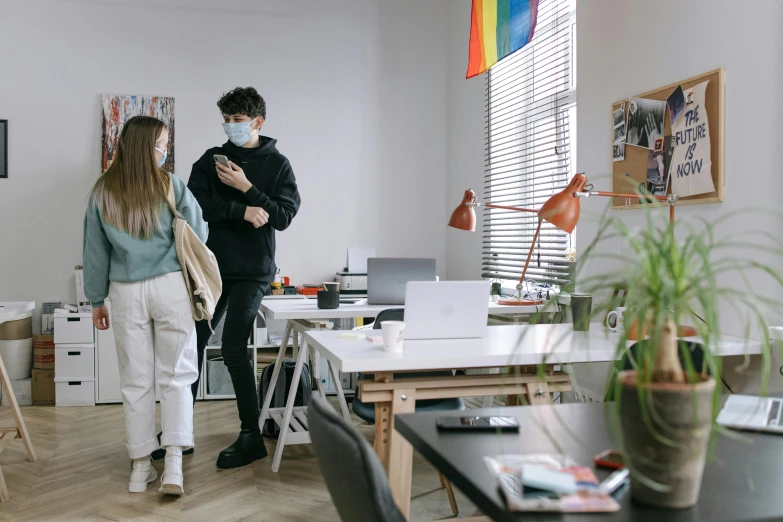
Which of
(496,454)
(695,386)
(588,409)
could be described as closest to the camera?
(695,386)

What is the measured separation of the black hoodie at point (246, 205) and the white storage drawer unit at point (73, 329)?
172 cm

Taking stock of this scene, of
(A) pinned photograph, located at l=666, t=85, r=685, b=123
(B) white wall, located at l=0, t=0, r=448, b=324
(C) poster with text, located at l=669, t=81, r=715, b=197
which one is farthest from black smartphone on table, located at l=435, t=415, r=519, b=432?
(B) white wall, located at l=0, t=0, r=448, b=324

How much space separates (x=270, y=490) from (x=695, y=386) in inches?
93.9

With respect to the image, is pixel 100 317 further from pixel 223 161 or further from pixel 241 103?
pixel 241 103

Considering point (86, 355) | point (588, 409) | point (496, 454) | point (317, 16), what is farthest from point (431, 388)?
point (317, 16)

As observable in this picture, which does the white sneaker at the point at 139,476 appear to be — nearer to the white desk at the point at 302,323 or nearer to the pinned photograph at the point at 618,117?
the white desk at the point at 302,323

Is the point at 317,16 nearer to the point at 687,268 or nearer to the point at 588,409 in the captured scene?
the point at 588,409

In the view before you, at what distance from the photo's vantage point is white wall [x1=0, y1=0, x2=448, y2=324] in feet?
15.9

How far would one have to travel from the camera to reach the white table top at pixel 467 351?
6.73 feet

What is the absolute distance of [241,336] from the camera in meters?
3.27

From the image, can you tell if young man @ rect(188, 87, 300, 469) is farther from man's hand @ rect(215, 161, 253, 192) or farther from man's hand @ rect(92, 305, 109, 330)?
man's hand @ rect(92, 305, 109, 330)

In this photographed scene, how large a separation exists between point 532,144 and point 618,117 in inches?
44.6

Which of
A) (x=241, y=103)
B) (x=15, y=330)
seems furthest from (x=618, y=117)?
(x=15, y=330)

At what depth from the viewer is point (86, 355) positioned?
458cm
